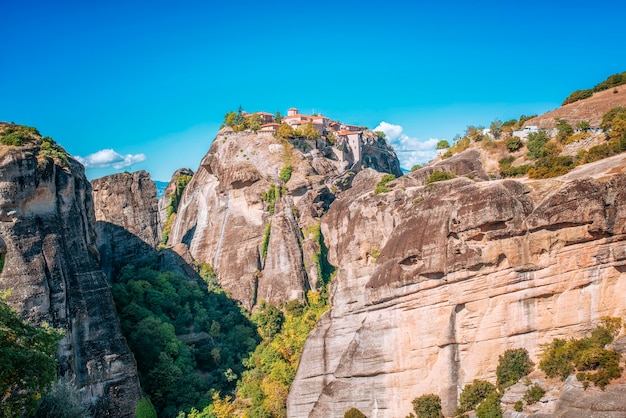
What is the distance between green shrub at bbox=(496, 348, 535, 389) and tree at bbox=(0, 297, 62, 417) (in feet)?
63.2

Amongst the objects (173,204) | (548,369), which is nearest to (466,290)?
(548,369)

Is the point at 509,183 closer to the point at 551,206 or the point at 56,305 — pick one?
the point at 551,206

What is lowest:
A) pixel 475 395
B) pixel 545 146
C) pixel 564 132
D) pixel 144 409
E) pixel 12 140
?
pixel 144 409

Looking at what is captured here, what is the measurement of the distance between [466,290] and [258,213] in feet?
86.8

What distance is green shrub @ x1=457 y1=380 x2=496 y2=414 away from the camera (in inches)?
1182

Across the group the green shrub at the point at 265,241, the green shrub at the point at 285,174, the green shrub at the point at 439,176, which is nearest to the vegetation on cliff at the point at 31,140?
the green shrub at the point at 265,241

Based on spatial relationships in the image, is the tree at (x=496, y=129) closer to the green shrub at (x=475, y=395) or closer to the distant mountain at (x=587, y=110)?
the distant mountain at (x=587, y=110)

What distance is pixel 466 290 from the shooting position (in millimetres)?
30969

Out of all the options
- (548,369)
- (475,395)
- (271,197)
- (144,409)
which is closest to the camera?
(548,369)

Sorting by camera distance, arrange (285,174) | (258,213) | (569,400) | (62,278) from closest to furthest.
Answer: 1. (569,400)
2. (62,278)
3. (258,213)
4. (285,174)

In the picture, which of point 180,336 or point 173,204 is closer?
point 180,336

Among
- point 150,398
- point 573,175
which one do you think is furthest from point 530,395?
point 150,398

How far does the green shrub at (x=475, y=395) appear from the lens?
30031 millimetres

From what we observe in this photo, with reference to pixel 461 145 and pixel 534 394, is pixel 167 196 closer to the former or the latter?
pixel 461 145
